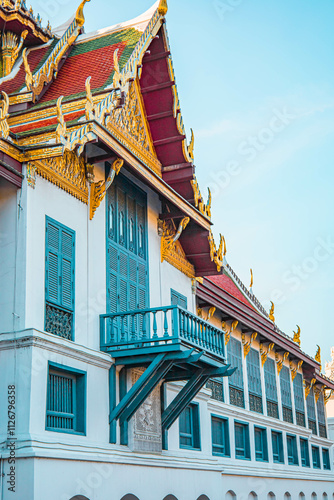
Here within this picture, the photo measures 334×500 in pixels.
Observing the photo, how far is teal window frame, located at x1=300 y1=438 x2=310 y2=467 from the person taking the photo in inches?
1032

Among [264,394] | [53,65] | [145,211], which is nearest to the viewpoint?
[53,65]

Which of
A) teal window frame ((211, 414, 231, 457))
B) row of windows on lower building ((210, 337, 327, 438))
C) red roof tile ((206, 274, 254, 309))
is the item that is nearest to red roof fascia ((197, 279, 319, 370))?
red roof tile ((206, 274, 254, 309))

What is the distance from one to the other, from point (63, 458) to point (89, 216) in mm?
4641

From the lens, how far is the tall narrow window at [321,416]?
97.0 ft

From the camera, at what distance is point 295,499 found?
24.1 meters

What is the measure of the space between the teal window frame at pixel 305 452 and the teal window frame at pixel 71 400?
15.8 m

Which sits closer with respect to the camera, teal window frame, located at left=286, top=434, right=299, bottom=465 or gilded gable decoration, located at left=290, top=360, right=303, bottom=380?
teal window frame, located at left=286, top=434, right=299, bottom=465

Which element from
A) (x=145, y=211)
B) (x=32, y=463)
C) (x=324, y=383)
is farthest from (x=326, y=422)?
(x=32, y=463)

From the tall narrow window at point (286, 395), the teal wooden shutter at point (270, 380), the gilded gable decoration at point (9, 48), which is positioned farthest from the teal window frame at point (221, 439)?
the gilded gable decoration at point (9, 48)

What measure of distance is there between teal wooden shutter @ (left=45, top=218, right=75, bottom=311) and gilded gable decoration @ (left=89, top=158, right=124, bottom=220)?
3.22ft

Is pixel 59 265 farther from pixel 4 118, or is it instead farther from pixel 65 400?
pixel 4 118

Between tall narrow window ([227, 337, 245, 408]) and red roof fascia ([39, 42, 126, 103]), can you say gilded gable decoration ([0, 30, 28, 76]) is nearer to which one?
red roof fascia ([39, 42, 126, 103])

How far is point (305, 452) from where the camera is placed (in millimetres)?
26578

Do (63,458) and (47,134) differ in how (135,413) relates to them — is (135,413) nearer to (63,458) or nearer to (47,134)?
(63,458)
